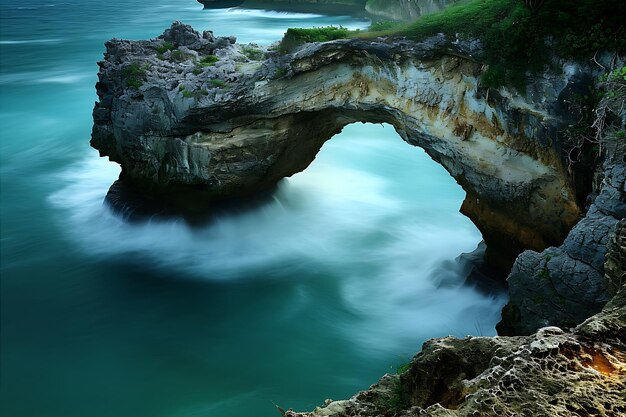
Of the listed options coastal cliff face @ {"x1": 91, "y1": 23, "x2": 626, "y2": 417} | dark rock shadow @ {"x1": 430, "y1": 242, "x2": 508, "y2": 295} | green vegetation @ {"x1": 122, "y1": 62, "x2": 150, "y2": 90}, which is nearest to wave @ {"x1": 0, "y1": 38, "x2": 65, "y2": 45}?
coastal cliff face @ {"x1": 91, "y1": 23, "x2": 626, "y2": 417}

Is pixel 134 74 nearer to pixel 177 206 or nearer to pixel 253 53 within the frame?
pixel 253 53

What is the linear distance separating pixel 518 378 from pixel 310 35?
354 inches

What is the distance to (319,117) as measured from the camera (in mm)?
12961

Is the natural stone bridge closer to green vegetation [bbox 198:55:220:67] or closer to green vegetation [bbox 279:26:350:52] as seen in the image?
green vegetation [bbox 198:55:220:67]

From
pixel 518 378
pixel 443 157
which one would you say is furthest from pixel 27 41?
pixel 518 378

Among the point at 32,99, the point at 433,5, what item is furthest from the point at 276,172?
→ the point at 433,5

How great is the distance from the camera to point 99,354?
10859 millimetres

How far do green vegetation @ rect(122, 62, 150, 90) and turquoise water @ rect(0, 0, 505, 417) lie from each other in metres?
2.97

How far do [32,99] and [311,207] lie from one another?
1251cm

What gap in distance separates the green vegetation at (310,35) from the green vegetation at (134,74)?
312 cm

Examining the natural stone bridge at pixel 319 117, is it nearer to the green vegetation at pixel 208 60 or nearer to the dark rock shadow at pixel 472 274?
the green vegetation at pixel 208 60

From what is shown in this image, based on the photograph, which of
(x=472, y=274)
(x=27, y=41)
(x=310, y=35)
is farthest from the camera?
(x=27, y=41)

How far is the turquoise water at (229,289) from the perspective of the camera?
10.1 meters

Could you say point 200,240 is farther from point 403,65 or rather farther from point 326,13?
point 326,13
